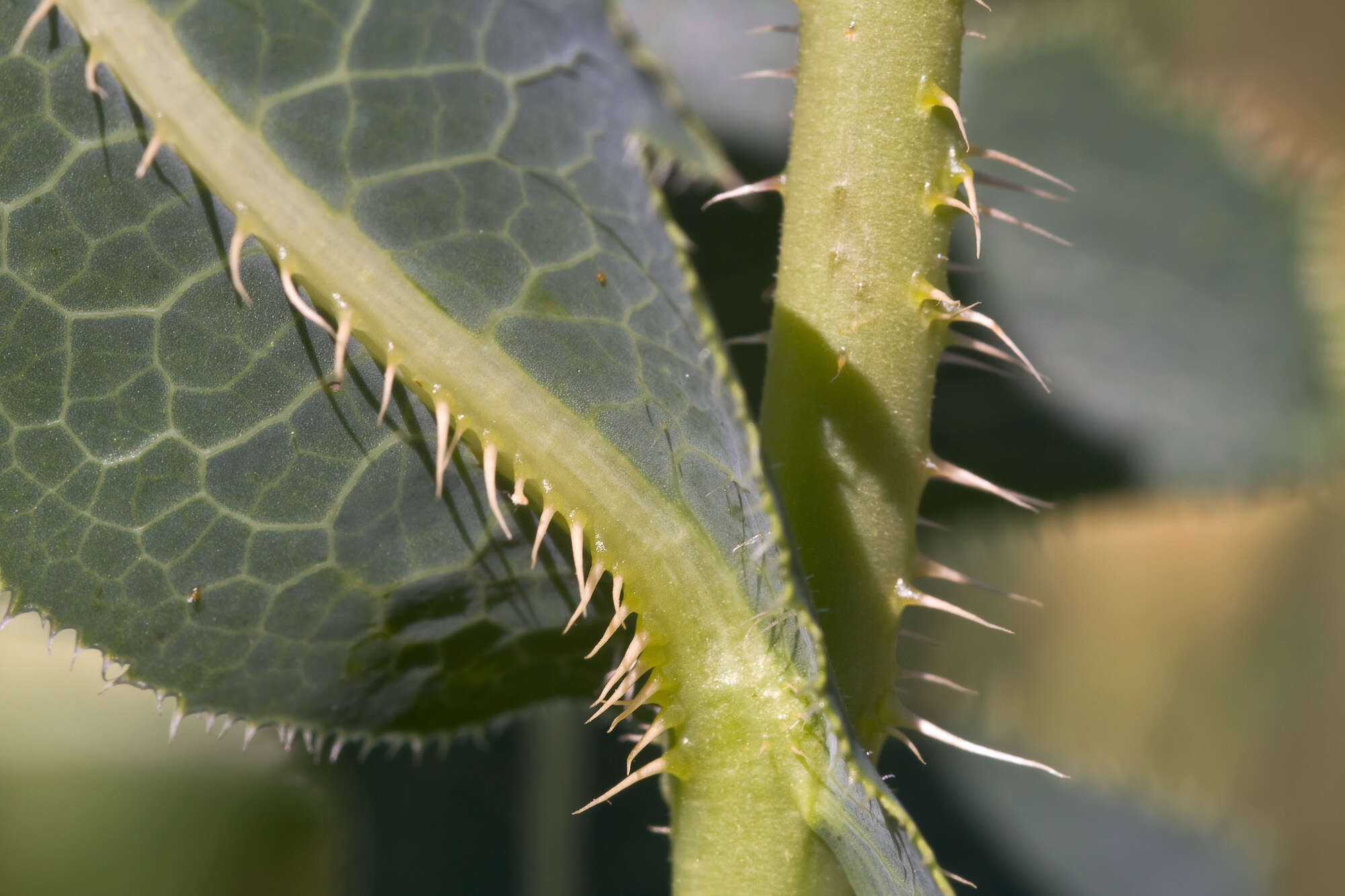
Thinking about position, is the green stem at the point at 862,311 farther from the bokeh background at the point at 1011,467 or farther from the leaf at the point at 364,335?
the bokeh background at the point at 1011,467

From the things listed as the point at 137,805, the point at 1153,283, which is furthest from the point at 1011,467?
the point at 137,805

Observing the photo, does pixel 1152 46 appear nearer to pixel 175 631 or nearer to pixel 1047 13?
pixel 1047 13

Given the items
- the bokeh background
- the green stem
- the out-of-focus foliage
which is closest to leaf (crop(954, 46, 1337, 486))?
the bokeh background

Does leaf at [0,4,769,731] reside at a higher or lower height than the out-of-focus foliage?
higher

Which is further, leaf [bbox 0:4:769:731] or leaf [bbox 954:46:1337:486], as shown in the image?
leaf [bbox 954:46:1337:486]

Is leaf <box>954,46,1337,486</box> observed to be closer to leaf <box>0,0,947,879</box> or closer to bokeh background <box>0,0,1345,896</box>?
bokeh background <box>0,0,1345,896</box>

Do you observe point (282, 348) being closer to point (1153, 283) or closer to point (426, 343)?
point (426, 343)

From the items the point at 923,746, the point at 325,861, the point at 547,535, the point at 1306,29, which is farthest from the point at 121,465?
the point at 1306,29
